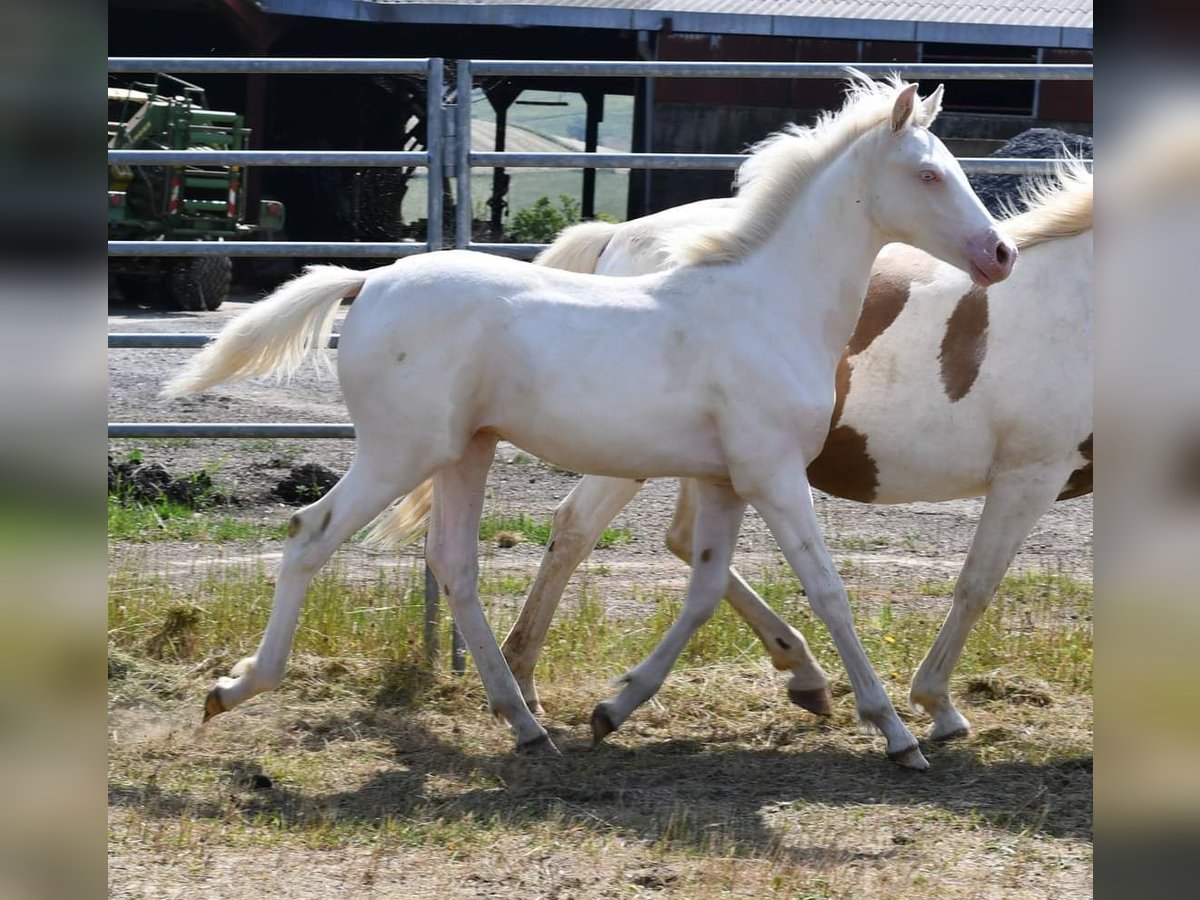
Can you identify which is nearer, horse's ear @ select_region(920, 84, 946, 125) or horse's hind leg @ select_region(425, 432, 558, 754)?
horse's ear @ select_region(920, 84, 946, 125)

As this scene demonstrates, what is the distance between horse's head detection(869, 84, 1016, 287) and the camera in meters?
4.02

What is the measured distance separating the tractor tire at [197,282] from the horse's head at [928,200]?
40.1 feet

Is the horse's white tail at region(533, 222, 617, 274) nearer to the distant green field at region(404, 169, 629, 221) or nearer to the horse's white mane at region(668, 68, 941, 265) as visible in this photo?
the horse's white mane at region(668, 68, 941, 265)

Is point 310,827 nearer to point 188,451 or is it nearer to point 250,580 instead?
point 250,580

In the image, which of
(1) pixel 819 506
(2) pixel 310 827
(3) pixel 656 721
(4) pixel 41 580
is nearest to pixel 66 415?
(4) pixel 41 580

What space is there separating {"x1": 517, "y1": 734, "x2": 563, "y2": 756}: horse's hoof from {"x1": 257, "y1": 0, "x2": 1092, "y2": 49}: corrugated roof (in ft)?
44.7

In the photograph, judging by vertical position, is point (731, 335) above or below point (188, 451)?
above

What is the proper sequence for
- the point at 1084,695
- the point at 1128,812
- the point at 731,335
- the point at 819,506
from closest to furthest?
the point at 1128,812 → the point at 731,335 → the point at 1084,695 → the point at 819,506

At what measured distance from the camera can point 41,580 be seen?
104 cm

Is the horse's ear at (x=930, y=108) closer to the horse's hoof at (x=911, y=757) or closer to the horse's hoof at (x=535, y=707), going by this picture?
the horse's hoof at (x=911, y=757)

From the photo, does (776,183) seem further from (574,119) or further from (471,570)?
(574,119)

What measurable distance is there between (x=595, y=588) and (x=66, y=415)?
16.7ft

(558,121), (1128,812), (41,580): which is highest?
(558,121)

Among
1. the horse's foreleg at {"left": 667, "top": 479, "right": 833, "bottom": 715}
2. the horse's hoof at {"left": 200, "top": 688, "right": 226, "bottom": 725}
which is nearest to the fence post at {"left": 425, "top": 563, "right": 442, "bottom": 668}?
the horse's foreleg at {"left": 667, "top": 479, "right": 833, "bottom": 715}
